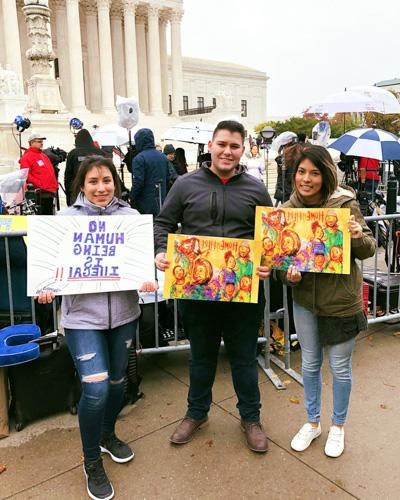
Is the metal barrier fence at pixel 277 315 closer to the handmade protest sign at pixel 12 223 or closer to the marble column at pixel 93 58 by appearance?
the handmade protest sign at pixel 12 223

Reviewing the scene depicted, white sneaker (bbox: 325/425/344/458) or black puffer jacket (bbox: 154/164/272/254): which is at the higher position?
black puffer jacket (bbox: 154/164/272/254)

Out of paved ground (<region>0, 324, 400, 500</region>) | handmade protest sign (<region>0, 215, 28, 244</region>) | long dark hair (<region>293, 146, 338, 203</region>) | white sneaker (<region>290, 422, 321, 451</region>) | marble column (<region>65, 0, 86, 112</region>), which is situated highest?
marble column (<region>65, 0, 86, 112</region>)

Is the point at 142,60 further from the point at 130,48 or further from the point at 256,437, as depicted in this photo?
the point at 256,437

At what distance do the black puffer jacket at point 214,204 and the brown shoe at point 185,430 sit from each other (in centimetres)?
130

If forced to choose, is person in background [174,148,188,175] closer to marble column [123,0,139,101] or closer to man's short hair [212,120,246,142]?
man's short hair [212,120,246,142]

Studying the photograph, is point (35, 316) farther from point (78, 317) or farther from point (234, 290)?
point (234, 290)

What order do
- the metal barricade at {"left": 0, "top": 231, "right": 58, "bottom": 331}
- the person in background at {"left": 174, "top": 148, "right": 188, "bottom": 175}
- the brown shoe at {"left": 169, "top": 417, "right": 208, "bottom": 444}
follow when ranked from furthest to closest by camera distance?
the person in background at {"left": 174, "top": 148, "right": 188, "bottom": 175}
the metal barricade at {"left": 0, "top": 231, "right": 58, "bottom": 331}
the brown shoe at {"left": 169, "top": 417, "right": 208, "bottom": 444}

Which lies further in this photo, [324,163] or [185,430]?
[185,430]

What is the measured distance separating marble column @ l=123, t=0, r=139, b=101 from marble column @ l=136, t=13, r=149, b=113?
3.42 metres

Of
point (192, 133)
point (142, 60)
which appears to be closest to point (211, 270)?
point (192, 133)

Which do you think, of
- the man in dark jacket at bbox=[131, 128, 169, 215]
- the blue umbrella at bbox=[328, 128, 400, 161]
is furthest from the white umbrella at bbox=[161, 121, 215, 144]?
the man in dark jacket at bbox=[131, 128, 169, 215]

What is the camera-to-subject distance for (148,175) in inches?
291

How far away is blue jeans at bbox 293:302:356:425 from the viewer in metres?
3.01

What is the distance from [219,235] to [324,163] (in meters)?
0.78
